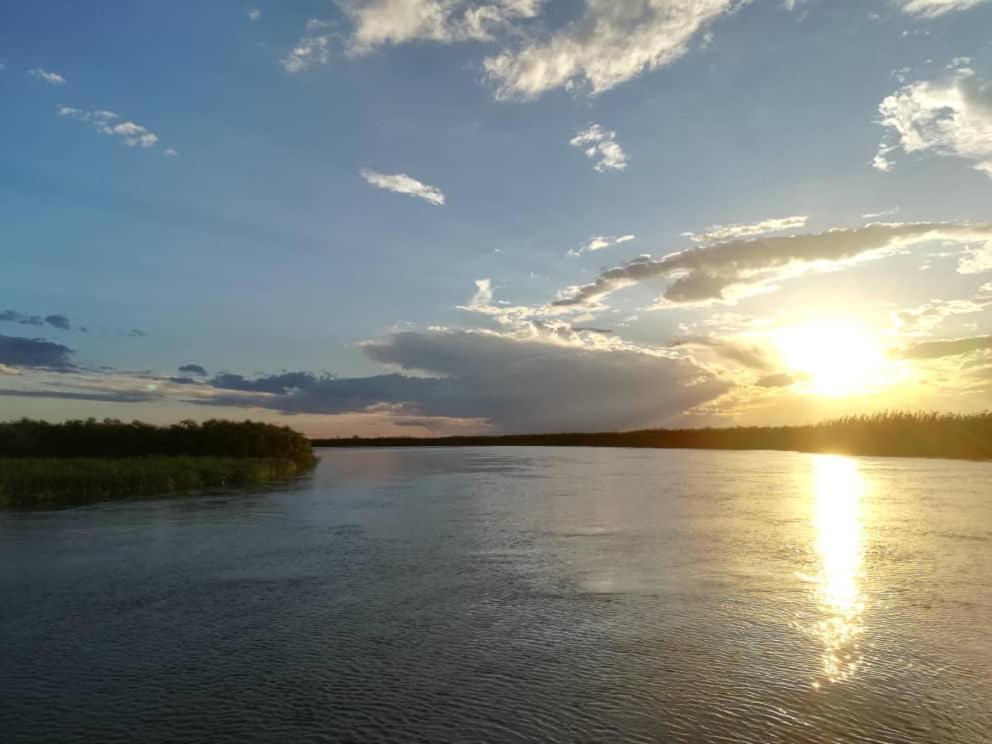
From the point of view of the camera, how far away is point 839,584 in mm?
16844

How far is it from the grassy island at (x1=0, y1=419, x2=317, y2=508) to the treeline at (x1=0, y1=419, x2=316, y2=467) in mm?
66

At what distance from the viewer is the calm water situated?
9242 mm

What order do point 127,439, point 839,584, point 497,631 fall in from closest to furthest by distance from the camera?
point 497,631, point 839,584, point 127,439

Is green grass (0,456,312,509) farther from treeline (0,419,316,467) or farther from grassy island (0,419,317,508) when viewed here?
treeline (0,419,316,467)

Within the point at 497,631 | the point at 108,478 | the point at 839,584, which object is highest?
the point at 108,478

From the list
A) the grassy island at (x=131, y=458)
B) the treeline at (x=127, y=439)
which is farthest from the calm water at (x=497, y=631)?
the treeline at (x=127, y=439)

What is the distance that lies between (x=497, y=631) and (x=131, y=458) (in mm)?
47404

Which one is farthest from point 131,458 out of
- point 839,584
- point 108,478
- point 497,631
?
point 839,584

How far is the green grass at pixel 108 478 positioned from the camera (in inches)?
1398

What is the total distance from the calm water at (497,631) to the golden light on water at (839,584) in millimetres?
88

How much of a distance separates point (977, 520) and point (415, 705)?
1021 inches

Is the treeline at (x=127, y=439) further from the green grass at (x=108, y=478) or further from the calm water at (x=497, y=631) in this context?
the calm water at (x=497, y=631)

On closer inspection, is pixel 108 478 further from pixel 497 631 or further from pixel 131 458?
pixel 497 631

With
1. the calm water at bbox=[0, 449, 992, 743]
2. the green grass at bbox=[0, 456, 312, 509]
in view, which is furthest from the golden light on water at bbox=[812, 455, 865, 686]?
the green grass at bbox=[0, 456, 312, 509]
